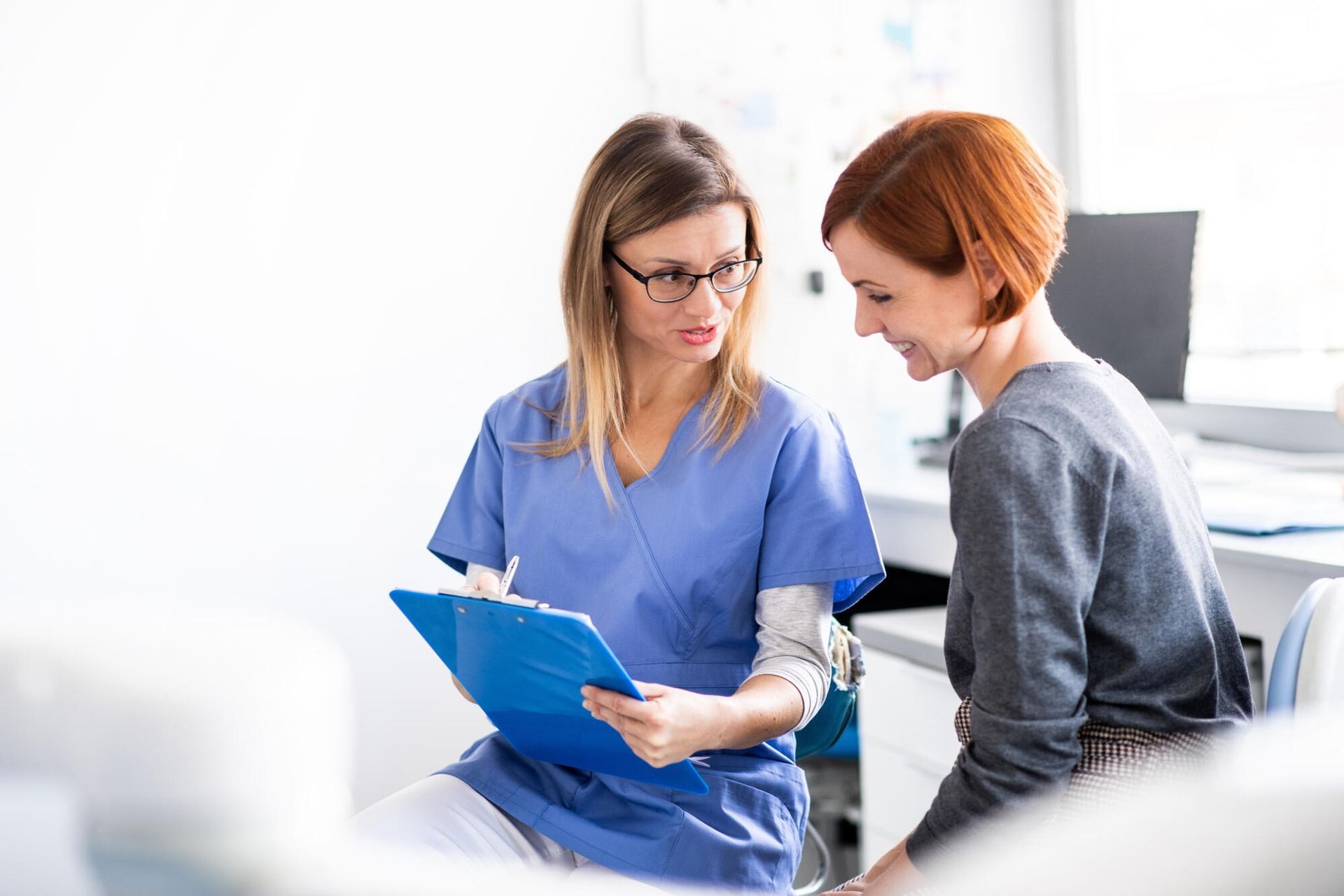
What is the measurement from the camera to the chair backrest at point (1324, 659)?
3.24ft

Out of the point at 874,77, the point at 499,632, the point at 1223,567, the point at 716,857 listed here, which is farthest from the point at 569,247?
the point at 874,77

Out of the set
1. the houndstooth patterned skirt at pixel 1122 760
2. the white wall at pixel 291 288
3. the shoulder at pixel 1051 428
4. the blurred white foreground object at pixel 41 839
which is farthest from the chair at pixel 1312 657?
the white wall at pixel 291 288

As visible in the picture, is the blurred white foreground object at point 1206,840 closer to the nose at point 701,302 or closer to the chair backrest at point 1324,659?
the chair backrest at point 1324,659

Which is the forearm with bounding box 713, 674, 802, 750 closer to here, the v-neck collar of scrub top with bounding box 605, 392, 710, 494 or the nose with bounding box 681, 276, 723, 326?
the v-neck collar of scrub top with bounding box 605, 392, 710, 494

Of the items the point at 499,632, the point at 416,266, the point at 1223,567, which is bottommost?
the point at 1223,567

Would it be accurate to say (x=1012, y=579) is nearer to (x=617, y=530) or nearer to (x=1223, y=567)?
(x=617, y=530)

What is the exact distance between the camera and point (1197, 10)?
2480 mm

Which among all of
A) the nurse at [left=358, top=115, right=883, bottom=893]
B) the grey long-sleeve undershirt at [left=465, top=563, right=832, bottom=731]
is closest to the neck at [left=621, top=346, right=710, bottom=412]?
the nurse at [left=358, top=115, right=883, bottom=893]

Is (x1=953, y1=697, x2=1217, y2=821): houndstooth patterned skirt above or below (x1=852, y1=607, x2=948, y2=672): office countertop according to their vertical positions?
above

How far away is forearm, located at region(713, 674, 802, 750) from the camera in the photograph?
117cm

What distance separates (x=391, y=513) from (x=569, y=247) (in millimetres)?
1021

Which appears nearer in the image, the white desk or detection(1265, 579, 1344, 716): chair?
detection(1265, 579, 1344, 716): chair

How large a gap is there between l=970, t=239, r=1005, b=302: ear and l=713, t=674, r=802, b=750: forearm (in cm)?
44

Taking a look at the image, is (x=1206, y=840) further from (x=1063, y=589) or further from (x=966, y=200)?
(x=966, y=200)
